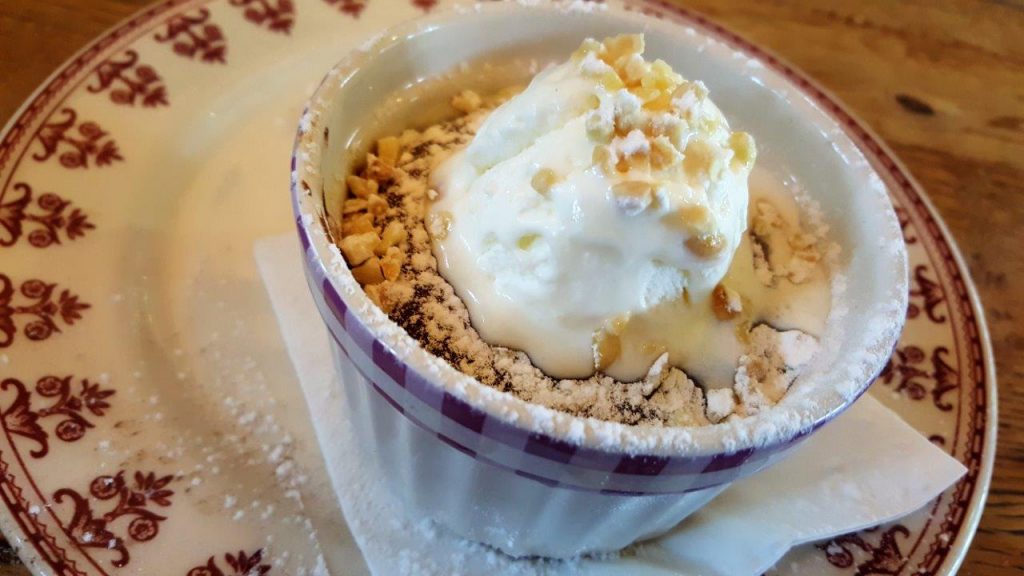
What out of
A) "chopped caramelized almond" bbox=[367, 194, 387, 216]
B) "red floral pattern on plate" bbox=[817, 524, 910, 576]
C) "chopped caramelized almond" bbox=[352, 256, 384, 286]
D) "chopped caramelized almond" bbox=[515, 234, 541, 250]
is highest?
"chopped caramelized almond" bbox=[515, 234, 541, 250]

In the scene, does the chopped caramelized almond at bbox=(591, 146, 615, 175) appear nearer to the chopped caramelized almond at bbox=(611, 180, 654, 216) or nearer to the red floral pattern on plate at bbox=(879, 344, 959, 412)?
the chopped caramelized almond at bbox=(611, 180, 654, 216)

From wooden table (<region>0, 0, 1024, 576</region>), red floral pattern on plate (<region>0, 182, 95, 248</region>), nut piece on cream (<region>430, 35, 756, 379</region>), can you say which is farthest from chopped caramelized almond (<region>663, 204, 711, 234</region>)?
red floral pattern on plate (<region>0, 182, 95, 248</region>)

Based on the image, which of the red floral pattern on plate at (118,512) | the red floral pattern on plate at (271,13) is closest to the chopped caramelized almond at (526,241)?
the red floral pattern on plate at (118,512)

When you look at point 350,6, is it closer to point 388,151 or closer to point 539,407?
point 388,151

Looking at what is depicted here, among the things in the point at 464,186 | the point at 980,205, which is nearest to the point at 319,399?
the point at 464,186

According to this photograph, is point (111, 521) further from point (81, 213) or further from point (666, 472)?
point (666, 472)

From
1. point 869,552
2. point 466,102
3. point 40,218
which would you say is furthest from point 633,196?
point 40,218

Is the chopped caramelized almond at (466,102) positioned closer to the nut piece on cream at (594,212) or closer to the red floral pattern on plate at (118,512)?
the nut piece on cream at (594,212)
